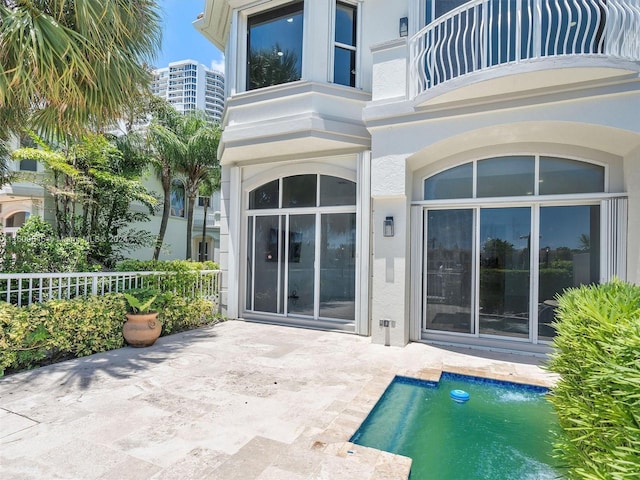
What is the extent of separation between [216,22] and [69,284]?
Result: 28.2ft

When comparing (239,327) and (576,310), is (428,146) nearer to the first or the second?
(576,310)

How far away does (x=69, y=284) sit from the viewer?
253 inches

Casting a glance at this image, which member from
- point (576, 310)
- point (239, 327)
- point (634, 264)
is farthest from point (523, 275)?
point (239, 327)

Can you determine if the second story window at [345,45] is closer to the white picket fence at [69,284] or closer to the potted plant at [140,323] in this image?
the white picket fence at [69,284]

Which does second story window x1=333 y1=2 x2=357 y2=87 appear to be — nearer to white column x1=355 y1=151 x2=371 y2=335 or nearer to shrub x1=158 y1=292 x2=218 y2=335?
white column x1=355 y1=151 x2=371 y2=335

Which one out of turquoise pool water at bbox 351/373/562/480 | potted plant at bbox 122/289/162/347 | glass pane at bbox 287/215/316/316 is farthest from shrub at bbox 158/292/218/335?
turquoise pool water at bbox 351/373/562/480

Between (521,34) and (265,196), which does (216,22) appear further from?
(521,34)

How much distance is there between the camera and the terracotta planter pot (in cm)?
694

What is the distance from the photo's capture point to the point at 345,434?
382cm

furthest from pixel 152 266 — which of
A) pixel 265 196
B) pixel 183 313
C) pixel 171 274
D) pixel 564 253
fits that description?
pixel 564 253

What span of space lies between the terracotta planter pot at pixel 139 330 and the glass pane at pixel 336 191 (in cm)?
480

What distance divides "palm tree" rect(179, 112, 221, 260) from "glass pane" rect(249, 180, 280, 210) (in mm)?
7736

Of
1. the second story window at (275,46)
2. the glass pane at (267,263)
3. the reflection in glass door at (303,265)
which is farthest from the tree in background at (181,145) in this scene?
the glass pane at (267,263)

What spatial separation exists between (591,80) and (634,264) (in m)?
3.21
